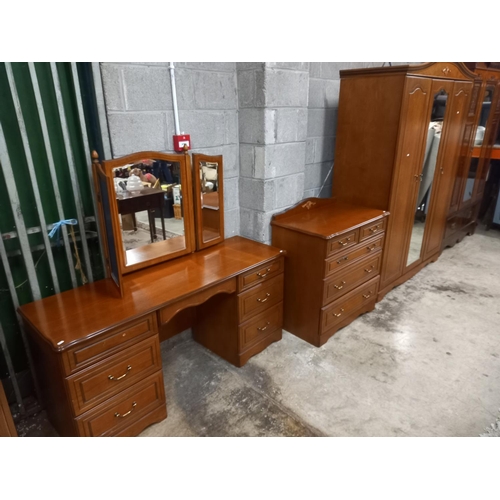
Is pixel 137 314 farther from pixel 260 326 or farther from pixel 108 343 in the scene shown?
A: pixel 260 326

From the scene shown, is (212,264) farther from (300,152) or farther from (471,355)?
(471,355)

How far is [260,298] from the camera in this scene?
2.08m

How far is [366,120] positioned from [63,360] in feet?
7.36

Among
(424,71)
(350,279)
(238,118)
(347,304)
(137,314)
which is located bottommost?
(347,304)

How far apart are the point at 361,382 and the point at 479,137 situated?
3046 millimetres

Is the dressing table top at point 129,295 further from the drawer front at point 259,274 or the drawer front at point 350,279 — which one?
the drawer front at point 350,279

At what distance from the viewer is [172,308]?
1.59m

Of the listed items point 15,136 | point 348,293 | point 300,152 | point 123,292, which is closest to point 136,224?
point 123,292

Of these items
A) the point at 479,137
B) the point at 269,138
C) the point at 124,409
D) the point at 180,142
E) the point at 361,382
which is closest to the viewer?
the point at 124,409

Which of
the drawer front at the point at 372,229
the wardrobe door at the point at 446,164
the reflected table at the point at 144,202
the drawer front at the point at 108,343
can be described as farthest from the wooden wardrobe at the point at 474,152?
the drawer front at the point at 108,343

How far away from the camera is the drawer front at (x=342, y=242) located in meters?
2.08

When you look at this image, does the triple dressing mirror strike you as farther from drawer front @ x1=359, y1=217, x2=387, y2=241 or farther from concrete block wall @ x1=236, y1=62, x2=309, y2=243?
drawer front @ x1=359, y1=217, x2=387, y2=241

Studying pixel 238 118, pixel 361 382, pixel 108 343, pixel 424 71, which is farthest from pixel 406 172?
pixel 108 343

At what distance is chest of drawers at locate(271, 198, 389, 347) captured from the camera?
7.02 feet
